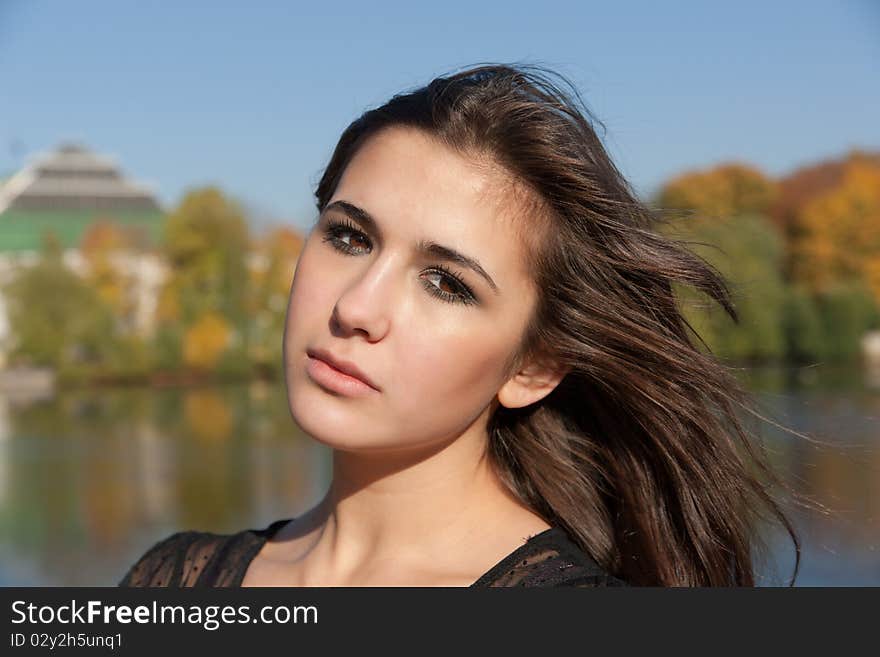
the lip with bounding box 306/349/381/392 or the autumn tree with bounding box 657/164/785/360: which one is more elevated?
the lip with bounding box 306/349/381/392

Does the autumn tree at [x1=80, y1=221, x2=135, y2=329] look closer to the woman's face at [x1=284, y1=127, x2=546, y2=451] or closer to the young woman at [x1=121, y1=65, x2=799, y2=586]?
the young woman at [x1=121, y1=65, x2=799, y2=586]

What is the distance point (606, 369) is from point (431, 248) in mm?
484

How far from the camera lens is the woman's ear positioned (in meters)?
1.79

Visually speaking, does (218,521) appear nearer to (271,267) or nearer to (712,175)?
(271,267)

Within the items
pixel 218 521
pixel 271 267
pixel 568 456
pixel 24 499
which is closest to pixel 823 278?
pixel 271 267

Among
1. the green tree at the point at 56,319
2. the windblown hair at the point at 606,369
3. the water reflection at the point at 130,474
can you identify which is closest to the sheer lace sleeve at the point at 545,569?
the windblown hair at the point at 606,369

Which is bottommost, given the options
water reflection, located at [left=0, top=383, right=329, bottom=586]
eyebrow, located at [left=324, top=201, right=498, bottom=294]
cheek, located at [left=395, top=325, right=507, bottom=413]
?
water reflection, located at [left=0, top=383, right=329, bottom=586]

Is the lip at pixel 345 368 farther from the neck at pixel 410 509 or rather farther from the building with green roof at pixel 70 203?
the building with green roof at pixel 70 203

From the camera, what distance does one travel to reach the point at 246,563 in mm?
1932

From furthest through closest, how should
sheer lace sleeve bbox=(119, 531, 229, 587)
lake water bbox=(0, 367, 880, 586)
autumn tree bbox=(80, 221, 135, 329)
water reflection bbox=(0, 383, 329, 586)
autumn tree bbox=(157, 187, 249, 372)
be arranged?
autumn tree bbox=(157, 187, 249, 372) → autumn tree bbox=(80, 221, 135, 329) → water reflection bbox=(0, 383, 329, 586) → lake water bbox=(0, 367, 880, 586) → sheer lace sleeve bbox=(119, 531, 229, 587)

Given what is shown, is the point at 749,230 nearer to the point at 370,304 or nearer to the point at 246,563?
the point at 246,563

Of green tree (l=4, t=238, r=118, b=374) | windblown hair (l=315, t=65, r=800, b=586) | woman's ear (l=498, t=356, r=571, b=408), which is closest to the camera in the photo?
windblown hair (l=315, t=65, r=800, b=586)

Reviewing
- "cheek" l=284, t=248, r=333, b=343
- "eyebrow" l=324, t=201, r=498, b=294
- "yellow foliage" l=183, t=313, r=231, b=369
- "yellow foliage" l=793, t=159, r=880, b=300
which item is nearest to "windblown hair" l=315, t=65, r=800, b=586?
"eyebrow" l=324, t=201, r=498, b=294

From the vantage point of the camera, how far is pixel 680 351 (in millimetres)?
1865
